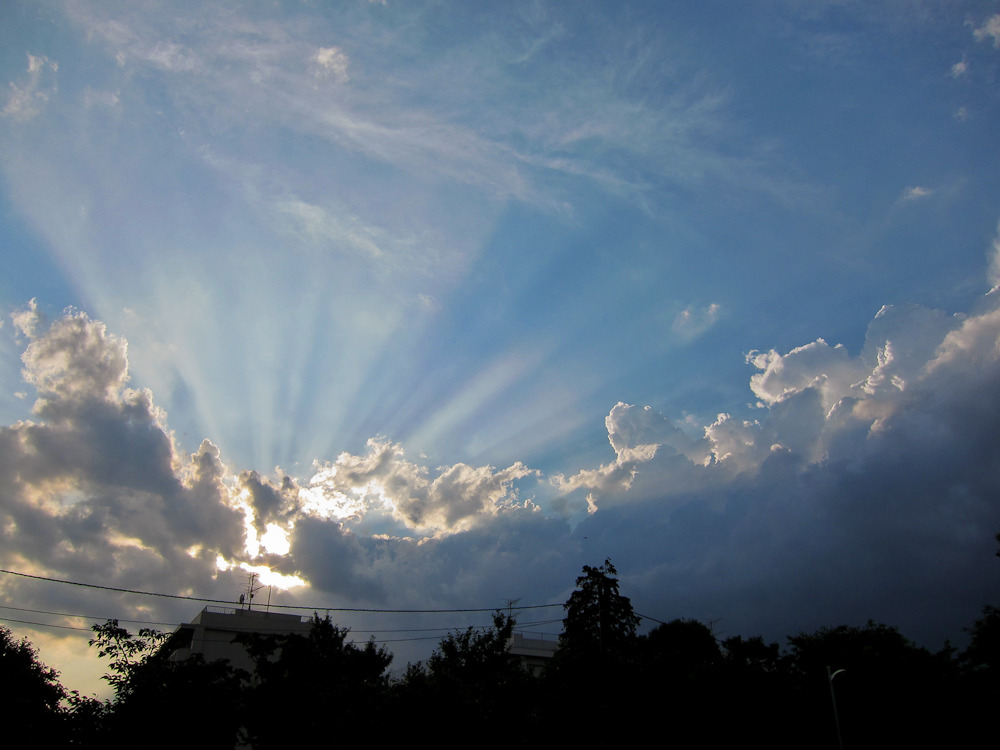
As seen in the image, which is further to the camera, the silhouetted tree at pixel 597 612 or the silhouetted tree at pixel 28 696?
the silhouetted tree at pixel 597 612

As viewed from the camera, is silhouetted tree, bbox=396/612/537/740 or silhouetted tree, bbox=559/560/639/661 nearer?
silhouetted tree, bbox=396/612/537/740

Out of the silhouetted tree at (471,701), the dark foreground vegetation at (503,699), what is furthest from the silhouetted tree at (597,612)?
the silhouetted tree at (471,701)

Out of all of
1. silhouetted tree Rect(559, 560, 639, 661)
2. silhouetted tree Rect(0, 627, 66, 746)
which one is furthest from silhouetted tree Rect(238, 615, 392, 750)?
silhouetted tree Rect(559, 560, 639, 661)

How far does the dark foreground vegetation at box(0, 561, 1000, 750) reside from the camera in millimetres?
21219

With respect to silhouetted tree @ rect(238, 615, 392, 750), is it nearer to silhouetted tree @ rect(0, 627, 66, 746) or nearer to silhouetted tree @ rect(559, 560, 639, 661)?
silhouetted tree @ rect(0, 627, 66, 746)

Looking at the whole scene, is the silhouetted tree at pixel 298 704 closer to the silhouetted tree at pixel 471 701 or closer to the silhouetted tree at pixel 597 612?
the silhouetted tree at pixel 471 701

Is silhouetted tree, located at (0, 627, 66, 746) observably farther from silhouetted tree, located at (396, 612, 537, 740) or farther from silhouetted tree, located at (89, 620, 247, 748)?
silhouetted tree, located at (396, 612, 537, 740)

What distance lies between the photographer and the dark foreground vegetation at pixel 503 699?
21.2 meters

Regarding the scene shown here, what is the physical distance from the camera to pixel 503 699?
76.9ft

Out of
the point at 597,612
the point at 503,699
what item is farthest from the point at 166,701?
the point at 597,612

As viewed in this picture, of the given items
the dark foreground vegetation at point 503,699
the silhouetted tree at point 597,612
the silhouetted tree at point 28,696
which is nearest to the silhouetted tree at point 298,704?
the dark foreground vegetation at point 503,699

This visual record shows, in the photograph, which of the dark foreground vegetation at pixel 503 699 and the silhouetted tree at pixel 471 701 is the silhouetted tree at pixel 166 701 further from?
the silhouetted tree at pixel 471 701

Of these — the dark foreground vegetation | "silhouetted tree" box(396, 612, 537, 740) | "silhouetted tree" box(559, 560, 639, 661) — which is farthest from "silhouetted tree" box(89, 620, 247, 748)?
"silhouetted tree" box(559, 560, 639, 661)

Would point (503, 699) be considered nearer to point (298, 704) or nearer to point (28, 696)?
point (298, 704)
